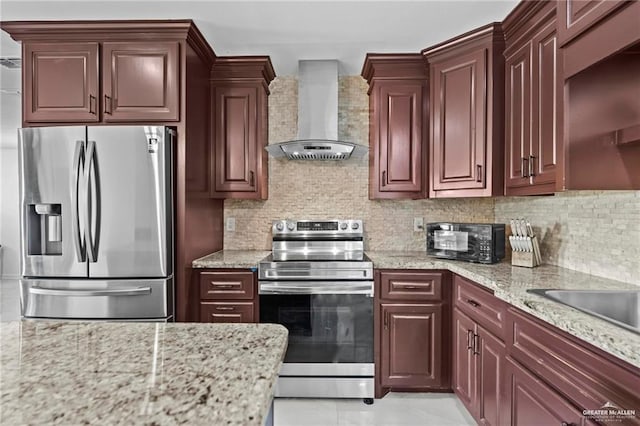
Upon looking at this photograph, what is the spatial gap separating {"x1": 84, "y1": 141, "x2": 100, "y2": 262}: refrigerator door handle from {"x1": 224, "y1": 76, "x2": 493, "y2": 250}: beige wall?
→ 1151mm

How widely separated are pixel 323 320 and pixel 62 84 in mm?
2250

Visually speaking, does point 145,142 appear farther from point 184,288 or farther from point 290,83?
point 290,83

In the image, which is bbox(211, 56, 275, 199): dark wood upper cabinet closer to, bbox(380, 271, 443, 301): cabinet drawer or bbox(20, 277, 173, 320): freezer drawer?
bbox(20, 277, 173, 320): freezer drawer

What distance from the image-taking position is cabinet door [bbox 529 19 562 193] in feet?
5.98

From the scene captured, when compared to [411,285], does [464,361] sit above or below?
below

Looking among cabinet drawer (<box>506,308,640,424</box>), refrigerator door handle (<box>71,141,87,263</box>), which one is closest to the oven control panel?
refrigerator door handle (<box>71,141,87,263</box>)

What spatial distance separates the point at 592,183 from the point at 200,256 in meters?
2.30

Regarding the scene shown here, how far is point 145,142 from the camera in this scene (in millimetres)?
2193

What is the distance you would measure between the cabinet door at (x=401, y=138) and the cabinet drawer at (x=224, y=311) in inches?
54.2

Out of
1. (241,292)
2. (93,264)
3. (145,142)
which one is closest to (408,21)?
(145,142)

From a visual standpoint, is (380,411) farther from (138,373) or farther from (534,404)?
(138,373)

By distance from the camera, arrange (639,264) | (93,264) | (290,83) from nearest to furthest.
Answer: (639,264), (93,264), (290,83)

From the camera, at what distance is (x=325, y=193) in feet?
10.5

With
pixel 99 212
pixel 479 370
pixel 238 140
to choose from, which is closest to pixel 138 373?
pixel 99 212
